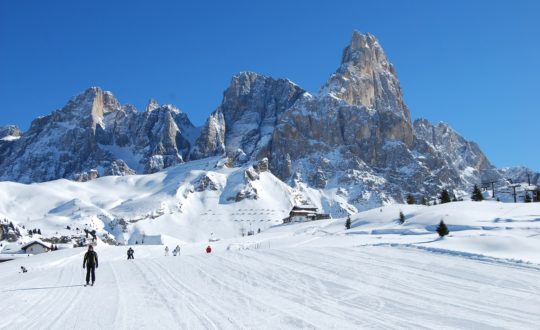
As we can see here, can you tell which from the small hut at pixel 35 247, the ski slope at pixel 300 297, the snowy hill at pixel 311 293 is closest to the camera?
the ski slope at pixel 300 297

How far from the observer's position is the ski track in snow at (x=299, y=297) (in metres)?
10.6

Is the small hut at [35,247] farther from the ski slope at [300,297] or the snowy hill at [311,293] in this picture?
the ski slope at [300,297]

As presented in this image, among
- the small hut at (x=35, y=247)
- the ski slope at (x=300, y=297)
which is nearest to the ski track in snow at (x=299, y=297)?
the ski slope at (x=300, y=297)

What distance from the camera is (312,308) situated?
11.9 m

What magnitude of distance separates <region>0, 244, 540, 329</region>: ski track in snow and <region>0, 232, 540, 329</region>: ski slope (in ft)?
0.08

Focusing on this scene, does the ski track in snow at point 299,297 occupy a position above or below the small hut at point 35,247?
above

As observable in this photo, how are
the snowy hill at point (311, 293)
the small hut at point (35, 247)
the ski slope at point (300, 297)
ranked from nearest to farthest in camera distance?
the ski slope at point (300, 297)
the snowy hill at point (311, 293)
the small hut at point (35, 247)

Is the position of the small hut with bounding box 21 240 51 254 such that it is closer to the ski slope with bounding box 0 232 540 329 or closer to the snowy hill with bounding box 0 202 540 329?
the snowy hill with bounding box 0 202 540 329

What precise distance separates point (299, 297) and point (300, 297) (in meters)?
0.03

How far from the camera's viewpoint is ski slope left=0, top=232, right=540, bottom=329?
1062cm

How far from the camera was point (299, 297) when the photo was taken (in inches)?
531

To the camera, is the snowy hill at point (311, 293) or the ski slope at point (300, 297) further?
the snowy hill at point (311, 293)

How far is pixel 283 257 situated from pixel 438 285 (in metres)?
10.4

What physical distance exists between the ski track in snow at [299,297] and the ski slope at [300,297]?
23 mm
